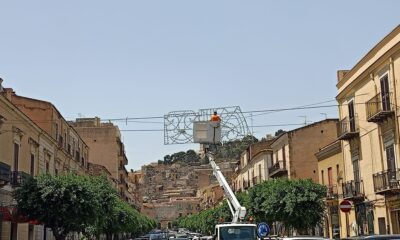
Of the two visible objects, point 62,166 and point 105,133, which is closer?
point 62,166

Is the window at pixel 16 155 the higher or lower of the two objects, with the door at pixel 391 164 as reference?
higher

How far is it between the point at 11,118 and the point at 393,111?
1980 cm

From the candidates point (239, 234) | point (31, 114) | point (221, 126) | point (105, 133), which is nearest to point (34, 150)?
point (31, 114)

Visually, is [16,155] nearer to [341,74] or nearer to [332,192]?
[332,192]

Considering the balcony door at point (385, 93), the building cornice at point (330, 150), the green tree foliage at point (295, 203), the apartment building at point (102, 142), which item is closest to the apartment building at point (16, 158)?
the green tree foliage at point (295, 203)

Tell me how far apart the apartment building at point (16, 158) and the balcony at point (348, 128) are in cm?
1845

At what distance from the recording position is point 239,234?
24172 millimetres

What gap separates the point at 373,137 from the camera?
3164 centimetres

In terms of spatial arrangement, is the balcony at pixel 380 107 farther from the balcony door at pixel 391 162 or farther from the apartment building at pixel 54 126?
the apartment building at pixel 54 126

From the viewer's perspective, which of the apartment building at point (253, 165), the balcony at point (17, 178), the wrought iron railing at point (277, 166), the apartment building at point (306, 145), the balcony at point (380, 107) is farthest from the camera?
the apartment building at point (253, 165)

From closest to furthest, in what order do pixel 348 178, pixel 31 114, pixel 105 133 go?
pixel 348 178, pixel 31 114, pixel 105 133

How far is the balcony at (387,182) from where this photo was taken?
28.0m

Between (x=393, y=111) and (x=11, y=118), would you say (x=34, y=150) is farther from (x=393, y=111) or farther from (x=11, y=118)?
(x=393, y=111)

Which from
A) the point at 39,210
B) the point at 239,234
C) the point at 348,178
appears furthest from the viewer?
the point at 348,178
